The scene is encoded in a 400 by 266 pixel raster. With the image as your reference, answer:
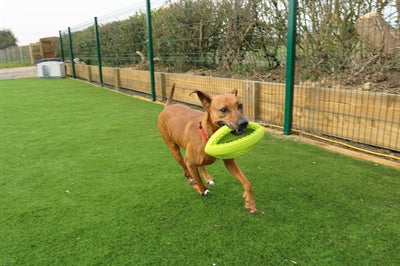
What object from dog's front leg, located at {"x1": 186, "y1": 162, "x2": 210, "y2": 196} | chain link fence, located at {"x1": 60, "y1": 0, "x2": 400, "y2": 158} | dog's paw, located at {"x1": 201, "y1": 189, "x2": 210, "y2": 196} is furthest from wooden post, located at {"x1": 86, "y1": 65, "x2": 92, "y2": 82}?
dog's paw, located at {"x1": 201, "y1": 189, "x2": 210, "y2": 196}

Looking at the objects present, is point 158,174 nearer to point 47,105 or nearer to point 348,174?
point 348,174

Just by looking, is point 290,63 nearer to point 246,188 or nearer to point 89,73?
point 246,188

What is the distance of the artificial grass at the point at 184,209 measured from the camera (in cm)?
240

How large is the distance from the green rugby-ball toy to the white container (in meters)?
17.2

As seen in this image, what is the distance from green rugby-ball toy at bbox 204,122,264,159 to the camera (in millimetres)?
2562

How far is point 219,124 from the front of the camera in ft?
8.79

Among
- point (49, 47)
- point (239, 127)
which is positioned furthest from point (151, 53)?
point (49, 47)

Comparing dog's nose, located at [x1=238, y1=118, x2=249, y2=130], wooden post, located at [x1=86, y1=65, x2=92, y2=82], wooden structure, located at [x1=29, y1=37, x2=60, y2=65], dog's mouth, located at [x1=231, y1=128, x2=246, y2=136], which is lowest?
wooden post, located at [x1=86, y1=65, x2=92, y2=82]

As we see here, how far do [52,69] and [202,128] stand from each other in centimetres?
1731

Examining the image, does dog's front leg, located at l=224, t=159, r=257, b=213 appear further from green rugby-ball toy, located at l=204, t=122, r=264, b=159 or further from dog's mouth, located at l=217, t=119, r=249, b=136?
dog's mouth, located at l=217, t=119, r=249, b=136

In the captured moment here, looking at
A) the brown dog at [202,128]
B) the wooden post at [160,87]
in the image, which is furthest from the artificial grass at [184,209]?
the wooden post at [160,87]

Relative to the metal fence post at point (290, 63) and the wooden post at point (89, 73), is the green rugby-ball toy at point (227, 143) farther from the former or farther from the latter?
the wooden post at point (89, 73)

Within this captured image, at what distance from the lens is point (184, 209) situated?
9.96ft

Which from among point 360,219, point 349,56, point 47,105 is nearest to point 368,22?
point 349,56
